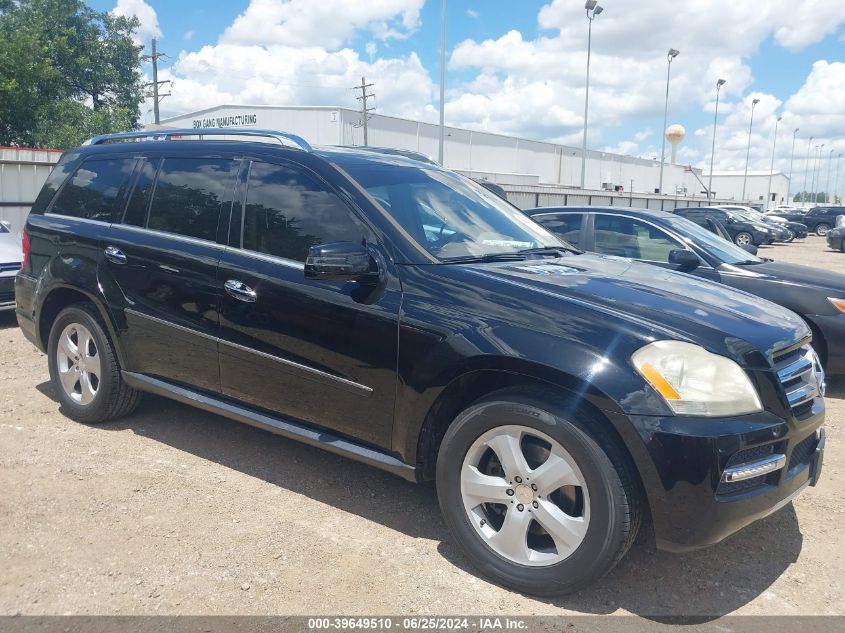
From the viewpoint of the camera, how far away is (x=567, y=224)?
7730 mm

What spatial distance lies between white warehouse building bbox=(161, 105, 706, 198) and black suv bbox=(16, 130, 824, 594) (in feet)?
144

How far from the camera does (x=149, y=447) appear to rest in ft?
14.7

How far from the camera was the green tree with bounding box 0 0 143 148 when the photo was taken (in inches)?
1615

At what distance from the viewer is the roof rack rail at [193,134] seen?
4.04m

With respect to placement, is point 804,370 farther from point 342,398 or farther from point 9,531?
point 9,531

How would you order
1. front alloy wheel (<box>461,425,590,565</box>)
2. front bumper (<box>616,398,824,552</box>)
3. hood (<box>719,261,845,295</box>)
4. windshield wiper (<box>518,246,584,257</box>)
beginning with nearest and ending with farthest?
front bumper (<box>616,398,824,552</box>) < front alloy wheel (<box>461,425,590,565</box>) < windshield wiper (<box>518,246,584,257</box>) < hood (<box>719,261,845,295</box>)

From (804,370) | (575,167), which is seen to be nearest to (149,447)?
(804,370)

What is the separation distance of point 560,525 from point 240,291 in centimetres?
200

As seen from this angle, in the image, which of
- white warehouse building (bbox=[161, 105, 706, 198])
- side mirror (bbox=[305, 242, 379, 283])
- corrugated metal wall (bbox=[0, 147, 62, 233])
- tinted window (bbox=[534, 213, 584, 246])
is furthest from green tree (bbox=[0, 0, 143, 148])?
side mirror (bbox=[305, 242, 379, 283])

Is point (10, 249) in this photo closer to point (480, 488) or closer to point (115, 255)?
point (115, 255)

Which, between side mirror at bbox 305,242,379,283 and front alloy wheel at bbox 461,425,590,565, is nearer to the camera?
front alloy wheel at bbox 461,425,590,565

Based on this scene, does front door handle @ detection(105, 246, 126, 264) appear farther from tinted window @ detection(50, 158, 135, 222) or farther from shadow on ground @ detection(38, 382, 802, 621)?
shadow on ground @ detection(38, 382, 802, 621)

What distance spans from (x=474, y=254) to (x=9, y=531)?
102 inches

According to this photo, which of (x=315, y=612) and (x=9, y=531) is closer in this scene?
(x=315, y=612)
